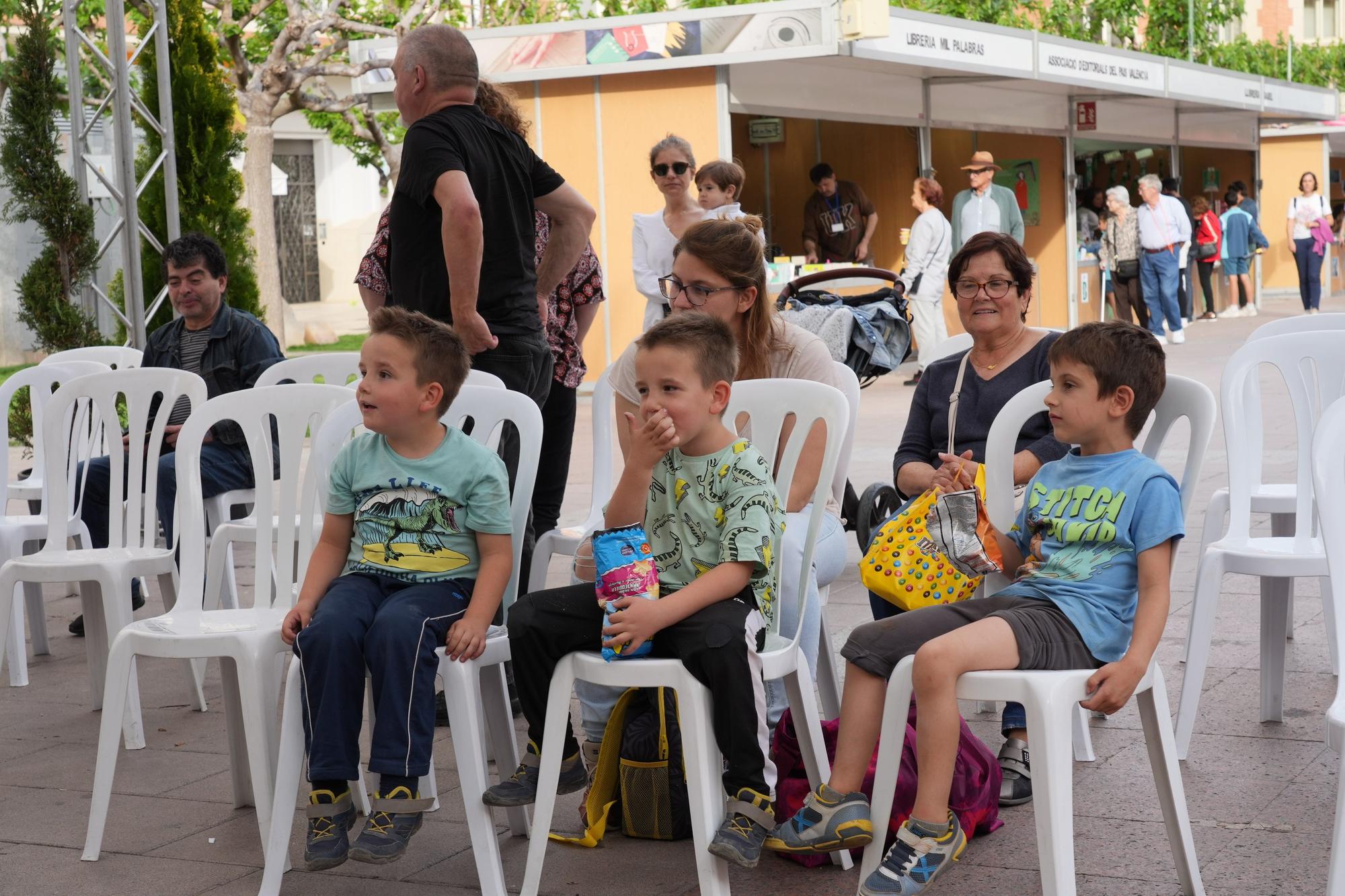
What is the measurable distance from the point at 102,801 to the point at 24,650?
6.75 feet

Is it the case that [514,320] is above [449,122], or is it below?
below

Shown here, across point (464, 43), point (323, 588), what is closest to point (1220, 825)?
point (323, 588)

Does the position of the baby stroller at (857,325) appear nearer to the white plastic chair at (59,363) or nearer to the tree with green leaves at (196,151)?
the white plastic chair at (59,363)

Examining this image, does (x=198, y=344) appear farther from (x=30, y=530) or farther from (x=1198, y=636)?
(x=1198, y=636)

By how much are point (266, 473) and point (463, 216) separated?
0.85 meters

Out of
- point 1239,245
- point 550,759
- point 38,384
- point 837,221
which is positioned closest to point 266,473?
point 550,759

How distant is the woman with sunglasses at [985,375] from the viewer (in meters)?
3.99

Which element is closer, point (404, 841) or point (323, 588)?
point (404, 841)

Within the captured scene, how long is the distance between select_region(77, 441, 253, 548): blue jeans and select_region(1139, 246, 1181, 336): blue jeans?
44.6 ft

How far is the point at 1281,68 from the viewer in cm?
4294

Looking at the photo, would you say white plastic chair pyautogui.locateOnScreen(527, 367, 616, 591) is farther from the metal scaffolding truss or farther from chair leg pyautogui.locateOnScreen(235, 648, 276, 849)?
the metal scaffolding truss

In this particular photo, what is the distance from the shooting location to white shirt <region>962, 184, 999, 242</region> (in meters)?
13.2

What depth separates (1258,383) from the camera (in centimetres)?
406

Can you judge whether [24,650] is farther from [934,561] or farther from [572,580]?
[934,561]
